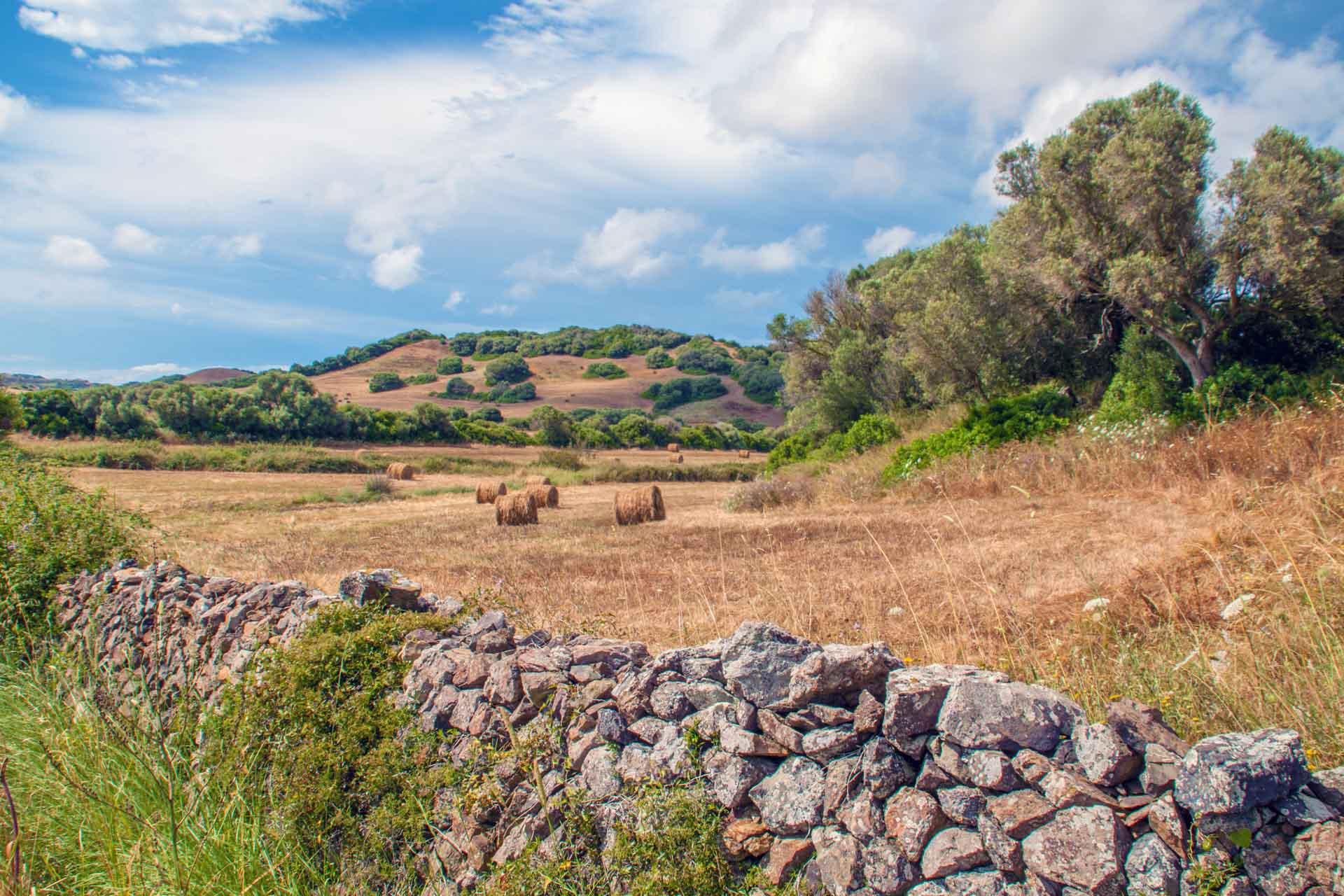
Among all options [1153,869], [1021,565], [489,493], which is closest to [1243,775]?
[1153,869]

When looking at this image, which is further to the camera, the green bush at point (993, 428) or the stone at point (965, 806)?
the green bush at point (993, 428)

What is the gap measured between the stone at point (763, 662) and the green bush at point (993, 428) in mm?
12662

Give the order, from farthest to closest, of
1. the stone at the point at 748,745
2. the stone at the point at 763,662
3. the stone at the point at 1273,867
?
the stone at the point at 763,662, the stone at the point at 748,745, the stone at the point at 1273,867

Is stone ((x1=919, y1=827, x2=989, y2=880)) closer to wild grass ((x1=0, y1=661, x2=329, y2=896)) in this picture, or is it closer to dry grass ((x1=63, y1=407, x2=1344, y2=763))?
dry grass ((x1=63, y1=407, x2=1344, y2=763))

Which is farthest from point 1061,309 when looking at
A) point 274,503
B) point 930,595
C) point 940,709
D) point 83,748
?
point 274,503

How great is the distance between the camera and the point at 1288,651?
3.53 m

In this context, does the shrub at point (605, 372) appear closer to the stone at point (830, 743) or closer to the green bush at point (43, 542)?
the green bush at point (43, 542)

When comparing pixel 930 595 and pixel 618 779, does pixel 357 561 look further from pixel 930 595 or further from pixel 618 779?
pixel 618 779

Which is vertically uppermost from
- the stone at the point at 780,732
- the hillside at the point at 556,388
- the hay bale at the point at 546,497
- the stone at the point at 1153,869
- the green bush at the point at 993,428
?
the hillside at the point at 556,388

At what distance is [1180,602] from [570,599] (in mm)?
4887

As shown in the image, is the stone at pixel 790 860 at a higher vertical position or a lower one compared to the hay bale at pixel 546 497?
higher

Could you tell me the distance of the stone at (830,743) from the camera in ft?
8.57

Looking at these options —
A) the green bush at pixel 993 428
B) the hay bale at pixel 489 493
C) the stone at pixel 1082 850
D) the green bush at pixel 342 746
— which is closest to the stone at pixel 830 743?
the stone at pixel 1082 850

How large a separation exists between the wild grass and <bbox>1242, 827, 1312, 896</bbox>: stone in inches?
134
